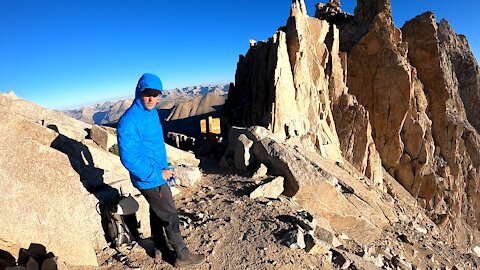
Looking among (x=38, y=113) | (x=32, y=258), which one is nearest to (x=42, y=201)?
(x=32, y=258)

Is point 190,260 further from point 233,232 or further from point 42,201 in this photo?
point 42,201

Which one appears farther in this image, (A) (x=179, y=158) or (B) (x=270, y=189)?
(A) (x=179, y=158)

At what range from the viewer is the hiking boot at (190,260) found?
5.26m

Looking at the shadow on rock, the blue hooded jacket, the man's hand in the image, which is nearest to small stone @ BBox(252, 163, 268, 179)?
the man's hand

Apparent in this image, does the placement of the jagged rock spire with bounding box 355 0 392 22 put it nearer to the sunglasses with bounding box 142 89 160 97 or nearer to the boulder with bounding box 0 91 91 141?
the boulder with bounding box 0 91 91 141

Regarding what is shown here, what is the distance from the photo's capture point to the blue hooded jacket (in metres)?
4.70

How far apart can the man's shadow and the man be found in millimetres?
1314

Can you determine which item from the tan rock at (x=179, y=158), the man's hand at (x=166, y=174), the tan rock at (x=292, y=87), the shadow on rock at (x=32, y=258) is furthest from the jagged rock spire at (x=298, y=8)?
the shadow on rock at (x=32, y=258)

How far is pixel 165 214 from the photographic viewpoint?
17.1ft

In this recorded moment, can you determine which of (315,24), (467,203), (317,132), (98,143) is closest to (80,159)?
(98,143)

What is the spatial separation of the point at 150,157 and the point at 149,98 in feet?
3.20

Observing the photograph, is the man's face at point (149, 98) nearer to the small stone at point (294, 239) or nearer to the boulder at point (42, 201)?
the boulder at point (42, 201)

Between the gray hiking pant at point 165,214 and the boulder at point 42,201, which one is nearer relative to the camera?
the boulder at point 42,201

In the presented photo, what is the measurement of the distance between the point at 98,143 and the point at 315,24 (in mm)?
18734
